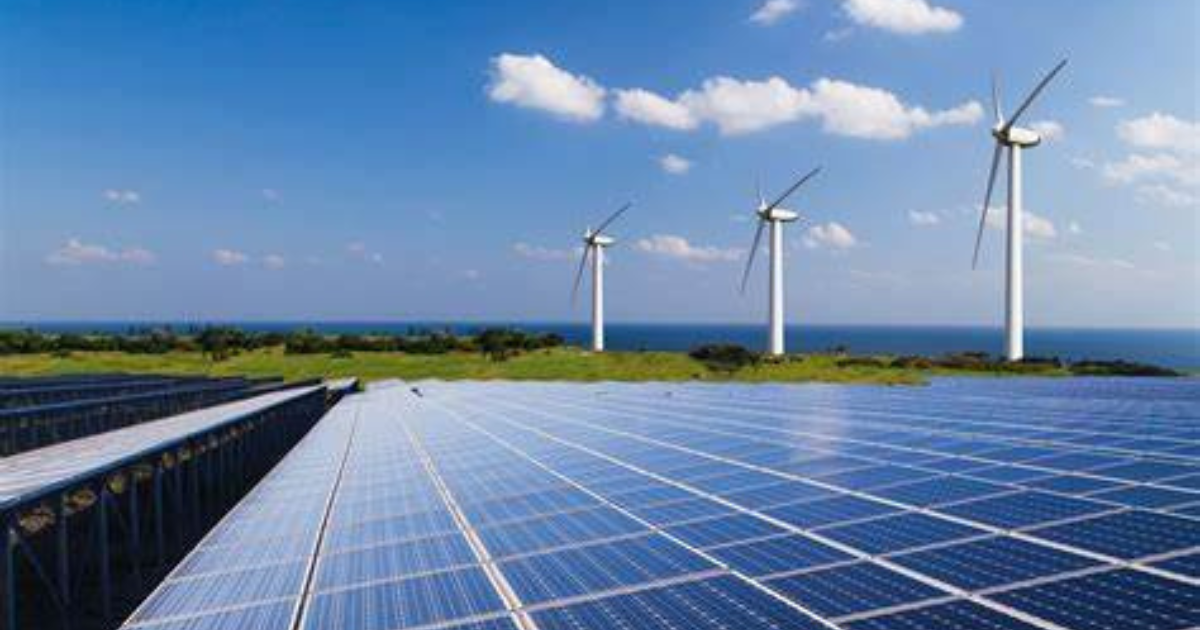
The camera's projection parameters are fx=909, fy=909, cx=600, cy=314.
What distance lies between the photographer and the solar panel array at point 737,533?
10562 mm

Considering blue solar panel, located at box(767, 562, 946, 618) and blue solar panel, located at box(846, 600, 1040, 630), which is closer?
blue solar panel, located at box(846, 600, 1040, 630)

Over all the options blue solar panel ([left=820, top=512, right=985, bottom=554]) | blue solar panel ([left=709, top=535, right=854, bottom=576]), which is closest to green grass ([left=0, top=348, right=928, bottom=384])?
blue solar panel ([left=820, top=512, right=985, bottom=554])

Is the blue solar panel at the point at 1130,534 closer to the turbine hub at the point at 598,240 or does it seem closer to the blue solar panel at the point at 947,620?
the blue solar panel at the point at 947,620

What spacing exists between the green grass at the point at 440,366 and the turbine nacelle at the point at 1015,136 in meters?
26.4

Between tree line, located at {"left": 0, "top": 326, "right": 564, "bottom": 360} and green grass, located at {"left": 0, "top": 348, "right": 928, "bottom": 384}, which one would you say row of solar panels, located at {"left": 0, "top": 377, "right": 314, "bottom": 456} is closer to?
green grass, located at {"left": 0, "top": 348, "right": 928, "bottom": 384}

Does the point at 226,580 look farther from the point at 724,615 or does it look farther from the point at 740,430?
the point at 740,430

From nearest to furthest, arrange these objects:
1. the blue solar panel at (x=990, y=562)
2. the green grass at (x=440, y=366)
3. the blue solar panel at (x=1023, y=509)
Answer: the blue solar panel at (x=990, y=562)
the blue solar panel at (x=1023, y=509)
the green grass at (x=440, y=366)

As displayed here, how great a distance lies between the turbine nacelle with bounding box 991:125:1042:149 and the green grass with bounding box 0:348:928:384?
86.5ft

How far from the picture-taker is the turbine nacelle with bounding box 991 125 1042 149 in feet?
303

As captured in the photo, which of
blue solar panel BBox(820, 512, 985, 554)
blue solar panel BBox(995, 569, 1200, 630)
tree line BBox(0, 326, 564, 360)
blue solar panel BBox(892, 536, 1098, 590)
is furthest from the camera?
tree line BBox(0, 326, 564, 360)

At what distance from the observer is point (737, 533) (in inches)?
561

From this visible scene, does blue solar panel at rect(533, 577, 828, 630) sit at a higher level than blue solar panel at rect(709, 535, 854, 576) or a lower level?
lower

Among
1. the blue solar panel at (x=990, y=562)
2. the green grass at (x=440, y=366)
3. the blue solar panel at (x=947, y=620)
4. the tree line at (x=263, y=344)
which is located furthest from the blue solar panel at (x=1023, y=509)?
the tree line at (x=263, y=344)

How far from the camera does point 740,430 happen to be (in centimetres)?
2852
